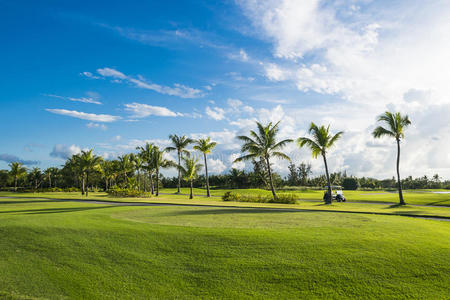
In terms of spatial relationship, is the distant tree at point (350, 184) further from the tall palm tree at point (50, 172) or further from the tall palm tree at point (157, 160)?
the tall palm tree at point (50, 172)

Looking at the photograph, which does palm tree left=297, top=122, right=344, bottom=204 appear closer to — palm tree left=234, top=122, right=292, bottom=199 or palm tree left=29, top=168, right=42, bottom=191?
palm tree left=234, top=122, right=292, bottom=199

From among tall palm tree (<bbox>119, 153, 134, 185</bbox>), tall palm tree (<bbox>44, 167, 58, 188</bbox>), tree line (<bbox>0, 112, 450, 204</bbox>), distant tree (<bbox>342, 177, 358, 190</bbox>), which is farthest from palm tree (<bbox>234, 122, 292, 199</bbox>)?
tall palm tree (<bbox>44, 167, 58, 188</bbox>)

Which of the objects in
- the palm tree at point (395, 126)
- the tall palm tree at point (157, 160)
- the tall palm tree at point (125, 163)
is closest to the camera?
the palm tree at point (395, 126)

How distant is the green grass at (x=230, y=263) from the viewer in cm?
545

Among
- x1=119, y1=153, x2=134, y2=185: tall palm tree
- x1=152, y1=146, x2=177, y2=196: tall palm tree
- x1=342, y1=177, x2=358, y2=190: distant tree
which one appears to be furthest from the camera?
x1=342, y1=177, x2=358, y2=190: distant tree

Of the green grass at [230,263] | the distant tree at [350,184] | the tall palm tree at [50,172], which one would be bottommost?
the distant tree at [350,184]

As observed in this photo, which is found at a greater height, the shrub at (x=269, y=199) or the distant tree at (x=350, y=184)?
the shrub at (x=269, y=199)

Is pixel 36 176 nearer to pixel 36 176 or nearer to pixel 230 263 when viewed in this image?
pixel 36 176

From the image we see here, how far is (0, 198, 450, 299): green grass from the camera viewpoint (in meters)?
5.45

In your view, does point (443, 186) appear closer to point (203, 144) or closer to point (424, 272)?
point (203, 144)

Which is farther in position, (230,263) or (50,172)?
(50,172)

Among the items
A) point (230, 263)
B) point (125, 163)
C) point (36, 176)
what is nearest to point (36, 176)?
point (36, 176)

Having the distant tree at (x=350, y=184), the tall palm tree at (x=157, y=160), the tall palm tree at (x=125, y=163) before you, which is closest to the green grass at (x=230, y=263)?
the tall palm tree at (x=157, y=160)

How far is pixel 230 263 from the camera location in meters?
6.40
